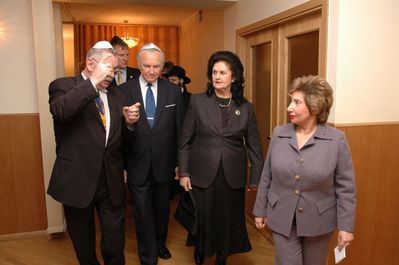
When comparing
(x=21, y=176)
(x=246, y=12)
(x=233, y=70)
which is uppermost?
(x=246, y=12)

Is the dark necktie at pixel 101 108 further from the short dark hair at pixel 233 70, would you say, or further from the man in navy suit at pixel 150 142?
the short dark hair at pixel 233 70

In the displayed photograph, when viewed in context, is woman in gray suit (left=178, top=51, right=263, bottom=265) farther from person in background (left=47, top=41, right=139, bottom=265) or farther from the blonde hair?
the blonde hair

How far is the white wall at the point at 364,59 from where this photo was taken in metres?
2.11

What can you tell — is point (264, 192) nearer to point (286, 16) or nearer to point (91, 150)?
point (91, 150)

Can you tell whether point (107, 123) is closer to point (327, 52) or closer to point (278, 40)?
point (327, 52)

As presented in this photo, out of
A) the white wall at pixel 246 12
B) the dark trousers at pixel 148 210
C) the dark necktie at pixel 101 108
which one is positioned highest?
the white wall at pixel 246 12

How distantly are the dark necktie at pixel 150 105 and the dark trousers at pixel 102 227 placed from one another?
23.5 inches

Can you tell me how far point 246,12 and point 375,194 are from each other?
1.92 m

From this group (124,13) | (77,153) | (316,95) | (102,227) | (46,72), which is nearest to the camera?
(316,95)

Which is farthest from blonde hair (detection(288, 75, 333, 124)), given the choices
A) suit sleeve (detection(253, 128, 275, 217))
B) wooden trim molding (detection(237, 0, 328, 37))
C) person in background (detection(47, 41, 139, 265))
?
person in background (detection(47, 41, 139, 265))

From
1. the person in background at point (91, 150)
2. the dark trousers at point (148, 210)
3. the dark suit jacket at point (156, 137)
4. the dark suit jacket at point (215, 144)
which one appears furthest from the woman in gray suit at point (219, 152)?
the person in background at point (91, 150)

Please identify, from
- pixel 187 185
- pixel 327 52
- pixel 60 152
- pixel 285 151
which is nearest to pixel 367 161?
pixel 327 52

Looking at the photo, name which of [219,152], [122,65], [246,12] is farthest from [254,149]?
[246,12]

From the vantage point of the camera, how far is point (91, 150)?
75.5 inches
